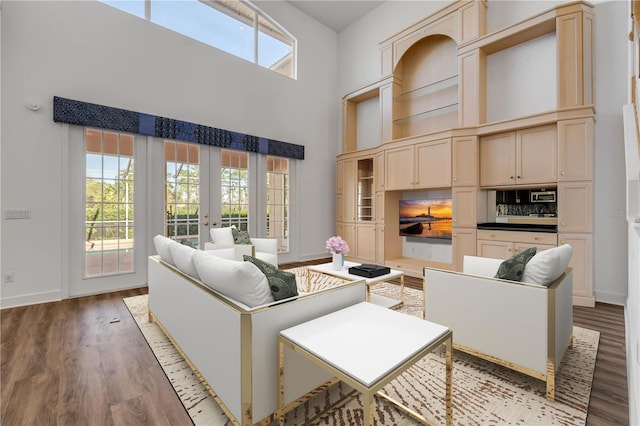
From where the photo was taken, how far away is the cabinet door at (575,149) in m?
3.31

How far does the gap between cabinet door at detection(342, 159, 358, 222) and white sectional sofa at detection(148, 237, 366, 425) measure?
414 centimetres

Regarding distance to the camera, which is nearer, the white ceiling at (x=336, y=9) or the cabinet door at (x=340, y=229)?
the white ceiling at (x=336, y=9)

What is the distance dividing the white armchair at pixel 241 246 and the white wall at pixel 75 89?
1.84 meters

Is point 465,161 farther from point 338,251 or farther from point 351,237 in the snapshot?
point 351,237

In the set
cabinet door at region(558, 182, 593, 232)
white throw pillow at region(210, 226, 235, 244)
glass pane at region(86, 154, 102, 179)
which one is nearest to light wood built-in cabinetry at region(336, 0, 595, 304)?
cabinet door at region(558, 182, 593, 232)

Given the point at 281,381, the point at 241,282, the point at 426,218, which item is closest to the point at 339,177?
the point at 426,218

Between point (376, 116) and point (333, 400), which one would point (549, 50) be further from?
point (333, 400)

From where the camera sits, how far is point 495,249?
394 centimetres

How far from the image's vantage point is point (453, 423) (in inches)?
59.4

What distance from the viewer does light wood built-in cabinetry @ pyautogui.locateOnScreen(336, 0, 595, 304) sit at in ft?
11.2

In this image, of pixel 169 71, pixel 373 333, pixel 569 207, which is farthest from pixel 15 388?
pixel 569 207

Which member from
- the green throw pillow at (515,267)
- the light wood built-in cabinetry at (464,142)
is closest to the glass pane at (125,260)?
the light wood built-in cabinetry at (464,142)

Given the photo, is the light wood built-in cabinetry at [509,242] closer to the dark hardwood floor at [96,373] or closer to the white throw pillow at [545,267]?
the dark hardwood floor at [96,373]

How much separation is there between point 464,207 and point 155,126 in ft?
15.5
